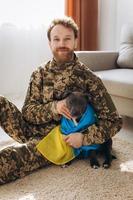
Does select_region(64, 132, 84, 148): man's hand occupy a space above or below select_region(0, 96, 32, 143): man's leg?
below

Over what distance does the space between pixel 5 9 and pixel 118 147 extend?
5.78 ft


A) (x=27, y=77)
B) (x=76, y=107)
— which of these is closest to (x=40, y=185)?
(x=76, y=107)

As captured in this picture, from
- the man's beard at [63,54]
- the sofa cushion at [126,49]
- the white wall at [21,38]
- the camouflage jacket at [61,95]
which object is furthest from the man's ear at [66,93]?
the white wall at [21,38]

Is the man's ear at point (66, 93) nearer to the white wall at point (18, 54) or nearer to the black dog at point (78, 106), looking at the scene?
the black dog at point (78, 106)

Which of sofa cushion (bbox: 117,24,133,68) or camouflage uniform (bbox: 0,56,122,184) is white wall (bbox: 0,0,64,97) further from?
camouflage uniform (bbox: 0,56,122,184)

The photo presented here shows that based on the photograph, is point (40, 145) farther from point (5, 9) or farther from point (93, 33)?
point (93, 33)

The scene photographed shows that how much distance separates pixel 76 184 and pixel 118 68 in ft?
4.98

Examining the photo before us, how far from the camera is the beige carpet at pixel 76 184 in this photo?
1506 mm

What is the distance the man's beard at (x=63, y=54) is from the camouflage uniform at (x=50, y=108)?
1.1 inches

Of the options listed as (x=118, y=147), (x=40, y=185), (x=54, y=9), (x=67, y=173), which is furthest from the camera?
(x=54, y=9)

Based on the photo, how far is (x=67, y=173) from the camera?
5.67ft

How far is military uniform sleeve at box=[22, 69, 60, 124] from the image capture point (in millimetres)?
1793

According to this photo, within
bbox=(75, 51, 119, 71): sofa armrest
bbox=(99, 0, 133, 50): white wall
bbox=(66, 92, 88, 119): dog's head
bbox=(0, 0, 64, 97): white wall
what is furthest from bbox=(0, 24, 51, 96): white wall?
bbox=(66, 92, 88, 119): dog's head

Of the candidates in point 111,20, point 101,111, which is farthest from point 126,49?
point 101,111
